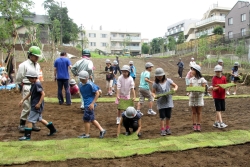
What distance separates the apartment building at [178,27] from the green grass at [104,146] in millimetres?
66838

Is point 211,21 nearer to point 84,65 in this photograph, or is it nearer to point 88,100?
point 84,65

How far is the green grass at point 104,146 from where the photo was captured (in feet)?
13.9

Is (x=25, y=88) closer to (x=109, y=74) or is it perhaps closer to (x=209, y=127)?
(x=209, y=127)

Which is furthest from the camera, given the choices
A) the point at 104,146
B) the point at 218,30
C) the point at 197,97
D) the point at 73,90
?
the point at 218,30

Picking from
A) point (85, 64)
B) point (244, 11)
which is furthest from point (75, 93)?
point (244, 11)

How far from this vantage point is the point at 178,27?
238 ft

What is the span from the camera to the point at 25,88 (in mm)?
5688

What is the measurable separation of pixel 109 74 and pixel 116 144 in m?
7.09

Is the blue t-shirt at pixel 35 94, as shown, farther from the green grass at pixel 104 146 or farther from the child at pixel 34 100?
the green grass at pixel 104 146

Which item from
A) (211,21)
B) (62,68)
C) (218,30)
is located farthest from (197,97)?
(211,21)

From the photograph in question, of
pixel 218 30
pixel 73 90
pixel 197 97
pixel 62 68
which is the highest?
pixel 218 30

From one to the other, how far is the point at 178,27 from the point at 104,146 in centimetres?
7204

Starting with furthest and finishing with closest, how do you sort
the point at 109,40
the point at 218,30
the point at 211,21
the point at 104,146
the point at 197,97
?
the point at 109,40, the point at 211,21, the point at 218,30, the point at 197,97, the point at 104,146

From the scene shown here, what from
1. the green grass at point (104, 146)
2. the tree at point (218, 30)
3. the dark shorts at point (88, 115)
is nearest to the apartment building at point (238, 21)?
the tree at point (218, 30)
